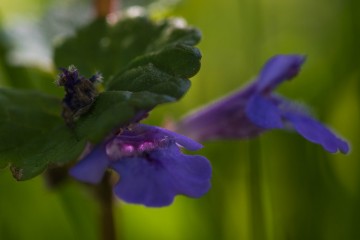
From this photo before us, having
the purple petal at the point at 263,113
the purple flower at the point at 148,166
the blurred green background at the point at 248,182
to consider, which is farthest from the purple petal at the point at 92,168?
the blurred green background at the point at 248,182

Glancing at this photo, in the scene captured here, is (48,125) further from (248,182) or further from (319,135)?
(248,182)

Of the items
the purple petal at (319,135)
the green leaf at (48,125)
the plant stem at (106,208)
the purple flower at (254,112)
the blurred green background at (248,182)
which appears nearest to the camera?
the green leaf at (48,125)

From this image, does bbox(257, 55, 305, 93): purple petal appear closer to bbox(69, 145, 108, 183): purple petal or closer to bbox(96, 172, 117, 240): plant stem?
bbox(96, 172, 117, 240): plant stem

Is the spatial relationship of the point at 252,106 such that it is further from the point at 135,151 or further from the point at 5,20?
the point at 5,20

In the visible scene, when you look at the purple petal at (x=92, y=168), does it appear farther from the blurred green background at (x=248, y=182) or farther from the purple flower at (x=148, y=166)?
the blurred green background at (x=248, y=182)

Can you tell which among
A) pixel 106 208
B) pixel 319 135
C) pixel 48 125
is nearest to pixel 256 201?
pixel 106 208

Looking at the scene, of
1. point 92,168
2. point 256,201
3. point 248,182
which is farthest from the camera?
point 248,182
